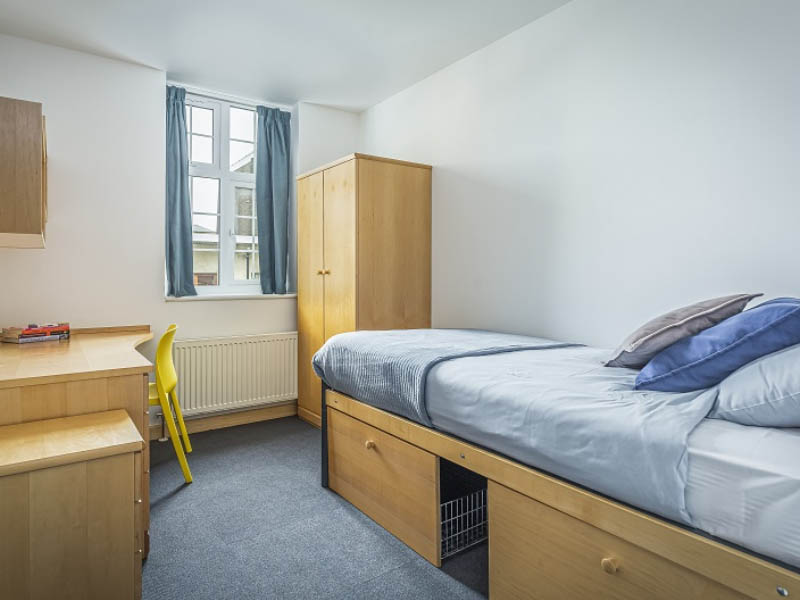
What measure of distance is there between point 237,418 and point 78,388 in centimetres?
208

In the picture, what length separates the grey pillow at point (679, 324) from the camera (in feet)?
4.92

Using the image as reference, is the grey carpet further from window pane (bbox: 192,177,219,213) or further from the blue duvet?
window pane (bbox: 192,177,219,213)

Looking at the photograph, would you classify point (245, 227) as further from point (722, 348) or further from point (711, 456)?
point (711, 456)

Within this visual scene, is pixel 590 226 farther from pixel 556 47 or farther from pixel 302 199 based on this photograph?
pixel 302 199

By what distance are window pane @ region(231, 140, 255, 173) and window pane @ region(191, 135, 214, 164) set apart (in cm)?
17

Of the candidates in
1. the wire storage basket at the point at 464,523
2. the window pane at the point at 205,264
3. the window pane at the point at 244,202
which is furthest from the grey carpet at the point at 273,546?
the window pane at the point at 244,202

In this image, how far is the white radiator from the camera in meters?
3.55

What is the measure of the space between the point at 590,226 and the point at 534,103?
0.80 metres

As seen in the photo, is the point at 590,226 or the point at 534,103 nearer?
the point at 590,226

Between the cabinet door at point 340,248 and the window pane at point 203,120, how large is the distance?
3.62ft

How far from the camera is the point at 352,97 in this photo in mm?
3943

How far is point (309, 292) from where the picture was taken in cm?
380

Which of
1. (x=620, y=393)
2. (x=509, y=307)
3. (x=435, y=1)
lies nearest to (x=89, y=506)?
(x=620, y=393)

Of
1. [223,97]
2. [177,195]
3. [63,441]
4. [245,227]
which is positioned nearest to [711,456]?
[63,441]
